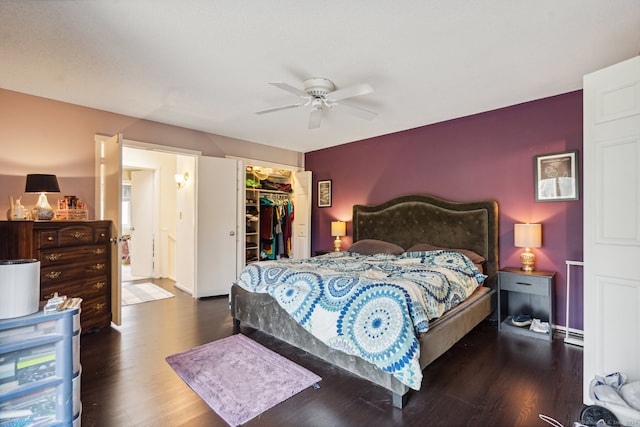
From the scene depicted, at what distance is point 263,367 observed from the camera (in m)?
A: 2.48

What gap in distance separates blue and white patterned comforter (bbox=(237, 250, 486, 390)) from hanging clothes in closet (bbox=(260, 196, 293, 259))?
97.5 inches

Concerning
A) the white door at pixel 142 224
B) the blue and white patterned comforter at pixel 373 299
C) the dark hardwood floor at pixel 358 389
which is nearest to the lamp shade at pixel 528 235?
the blue and white patterned comforter at pixel 373 299

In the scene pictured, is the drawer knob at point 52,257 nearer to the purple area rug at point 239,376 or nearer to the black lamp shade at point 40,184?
the black lamp shade at point 40,184

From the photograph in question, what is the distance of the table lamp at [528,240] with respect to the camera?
327cm

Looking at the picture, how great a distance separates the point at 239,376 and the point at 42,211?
2600 millimetres

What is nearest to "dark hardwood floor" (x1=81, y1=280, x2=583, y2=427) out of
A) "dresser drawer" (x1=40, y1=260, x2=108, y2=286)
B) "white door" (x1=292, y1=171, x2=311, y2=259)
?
"dresser drawer" (x1=40, y1=260, x2=108, y2=286)

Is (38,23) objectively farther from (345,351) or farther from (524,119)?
(524,119)

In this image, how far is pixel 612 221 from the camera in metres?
1.93

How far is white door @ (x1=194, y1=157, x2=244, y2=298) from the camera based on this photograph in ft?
15.4

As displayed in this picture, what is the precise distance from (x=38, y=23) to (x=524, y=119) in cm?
457

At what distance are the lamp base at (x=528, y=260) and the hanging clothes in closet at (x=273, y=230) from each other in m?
3.94

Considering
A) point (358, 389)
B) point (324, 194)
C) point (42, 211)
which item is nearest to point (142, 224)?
point (42, 211)

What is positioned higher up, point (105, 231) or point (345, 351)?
point (105, 231)

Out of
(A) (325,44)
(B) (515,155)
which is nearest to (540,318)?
(B) (515,155)
